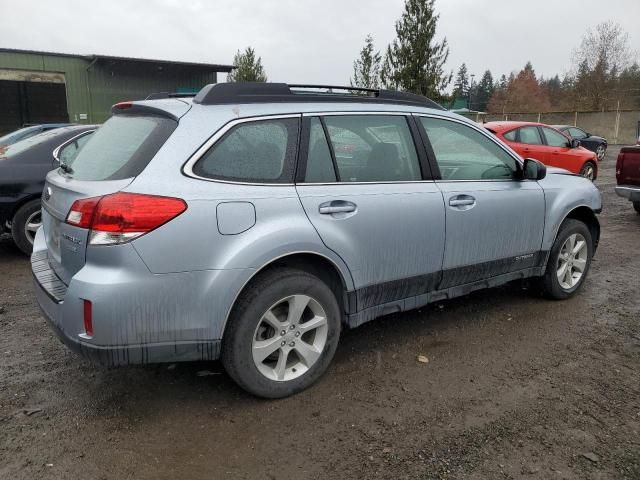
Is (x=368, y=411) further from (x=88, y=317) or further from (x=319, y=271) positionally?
(x=88, y=317)

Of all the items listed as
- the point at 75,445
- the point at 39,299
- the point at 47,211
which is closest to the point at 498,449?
the point at 75,445

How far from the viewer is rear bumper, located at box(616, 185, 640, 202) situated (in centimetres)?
823

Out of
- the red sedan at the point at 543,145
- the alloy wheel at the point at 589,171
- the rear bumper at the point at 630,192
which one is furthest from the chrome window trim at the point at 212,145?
the alloy wheel at the point at 589,171

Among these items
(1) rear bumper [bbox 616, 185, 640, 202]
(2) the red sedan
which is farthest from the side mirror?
(2) the red sedan

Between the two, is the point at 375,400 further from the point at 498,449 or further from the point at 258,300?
the point at 258,300

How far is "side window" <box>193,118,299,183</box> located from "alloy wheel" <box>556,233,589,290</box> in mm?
2867

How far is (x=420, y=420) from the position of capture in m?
2.95

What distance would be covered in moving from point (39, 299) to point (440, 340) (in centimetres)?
272

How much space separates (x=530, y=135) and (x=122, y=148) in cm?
1116

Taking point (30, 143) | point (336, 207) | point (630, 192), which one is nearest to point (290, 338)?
point (336, 207)

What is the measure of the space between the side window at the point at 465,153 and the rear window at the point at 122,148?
189cm

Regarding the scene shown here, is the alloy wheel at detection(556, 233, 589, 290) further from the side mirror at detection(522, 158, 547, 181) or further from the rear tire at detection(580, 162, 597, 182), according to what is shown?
the rear tire at detection(580, 162, 597, 182)

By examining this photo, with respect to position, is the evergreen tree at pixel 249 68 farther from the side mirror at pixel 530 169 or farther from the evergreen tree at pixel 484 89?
the evergreen tree at pixel 484 89

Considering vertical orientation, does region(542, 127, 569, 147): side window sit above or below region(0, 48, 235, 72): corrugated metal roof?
below
